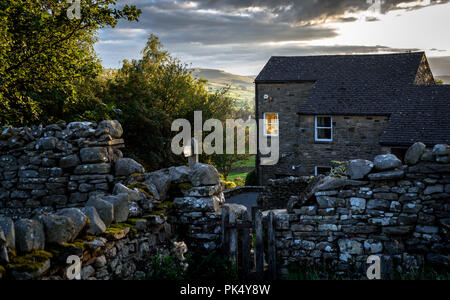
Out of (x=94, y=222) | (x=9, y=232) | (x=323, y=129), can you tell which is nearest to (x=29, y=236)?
(x=9, y=232)

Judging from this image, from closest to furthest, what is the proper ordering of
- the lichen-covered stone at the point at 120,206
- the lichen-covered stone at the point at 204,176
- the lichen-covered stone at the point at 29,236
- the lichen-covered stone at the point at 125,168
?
the lichen-covered stone at the point at 29,236 < the lichen-covered stone at the point at 120,206 < the lichen-covered stone at the point at 204,176 < the lichen-covered stone at the point at 125,168

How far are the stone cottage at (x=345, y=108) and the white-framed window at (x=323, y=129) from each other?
0.18ft

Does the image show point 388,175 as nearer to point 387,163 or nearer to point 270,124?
point 387,163

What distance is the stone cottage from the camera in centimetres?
1831

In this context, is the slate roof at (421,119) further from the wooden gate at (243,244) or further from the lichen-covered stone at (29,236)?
the lichen-covered stone at (29,236)

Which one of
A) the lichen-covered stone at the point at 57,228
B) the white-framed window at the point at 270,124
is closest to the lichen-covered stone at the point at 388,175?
the lichen-covered stone at the point at 57,228

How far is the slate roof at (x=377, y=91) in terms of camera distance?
1778 cm

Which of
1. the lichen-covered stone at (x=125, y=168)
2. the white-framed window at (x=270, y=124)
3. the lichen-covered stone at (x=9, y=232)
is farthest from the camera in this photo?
the white-framed window at (x=270, y=124)

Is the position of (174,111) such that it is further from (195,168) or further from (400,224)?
(400,224)

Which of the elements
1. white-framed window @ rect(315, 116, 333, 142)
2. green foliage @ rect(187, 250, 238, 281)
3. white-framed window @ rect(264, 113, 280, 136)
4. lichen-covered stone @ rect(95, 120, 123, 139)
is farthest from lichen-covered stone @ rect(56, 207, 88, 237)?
white-framed window @ rect(264, 113, 280, 136)

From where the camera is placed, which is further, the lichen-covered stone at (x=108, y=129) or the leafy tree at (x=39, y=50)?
the leafy tree at (x=39, y=50)

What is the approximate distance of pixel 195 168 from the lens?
732 cm

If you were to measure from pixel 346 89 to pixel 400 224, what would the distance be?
16.8 metres
